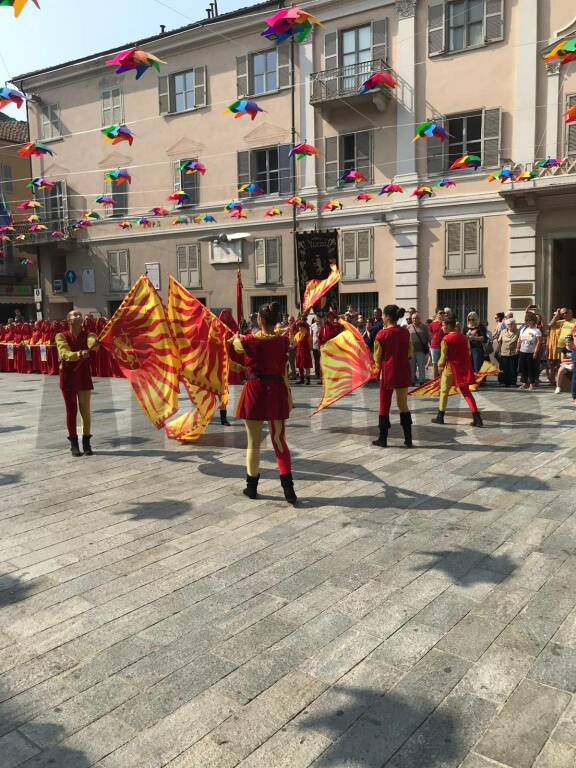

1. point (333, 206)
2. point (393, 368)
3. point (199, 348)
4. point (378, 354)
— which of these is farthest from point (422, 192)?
point (199, 348)

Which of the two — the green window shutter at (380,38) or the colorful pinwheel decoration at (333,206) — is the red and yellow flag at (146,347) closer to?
the colorful pinwheel decoration at (333,206)

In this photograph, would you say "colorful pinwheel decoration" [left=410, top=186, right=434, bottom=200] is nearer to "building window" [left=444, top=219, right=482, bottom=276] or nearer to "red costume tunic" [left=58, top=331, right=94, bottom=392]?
"building window" [left=444, top=219, right=482, bottom=276]

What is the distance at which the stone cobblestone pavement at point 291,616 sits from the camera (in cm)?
269

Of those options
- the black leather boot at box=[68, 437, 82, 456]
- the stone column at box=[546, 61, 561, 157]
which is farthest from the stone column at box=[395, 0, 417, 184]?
the black leather boot at box=[68, 437, 82, 456]

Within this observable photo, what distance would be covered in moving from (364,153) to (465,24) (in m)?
4.58

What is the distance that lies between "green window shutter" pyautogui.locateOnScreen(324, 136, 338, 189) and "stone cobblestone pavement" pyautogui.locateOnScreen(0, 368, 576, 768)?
52.5 feet

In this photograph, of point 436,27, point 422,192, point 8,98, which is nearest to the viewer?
point 8,98

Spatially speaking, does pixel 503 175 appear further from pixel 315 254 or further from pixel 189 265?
pixel 189 265

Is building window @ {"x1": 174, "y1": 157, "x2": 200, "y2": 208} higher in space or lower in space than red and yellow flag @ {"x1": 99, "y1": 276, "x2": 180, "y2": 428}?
higher

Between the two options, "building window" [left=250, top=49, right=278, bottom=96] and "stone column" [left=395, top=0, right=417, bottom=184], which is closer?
"stone column" [left=395, top=0, right=417, bottom=184]

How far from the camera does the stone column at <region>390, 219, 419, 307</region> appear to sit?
20000mm

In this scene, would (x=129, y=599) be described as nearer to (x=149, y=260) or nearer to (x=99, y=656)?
(x=99, y=656)

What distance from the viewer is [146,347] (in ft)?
25.4

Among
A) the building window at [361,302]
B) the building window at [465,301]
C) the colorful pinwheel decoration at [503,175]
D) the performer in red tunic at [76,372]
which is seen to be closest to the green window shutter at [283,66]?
the building window at [361,302]
